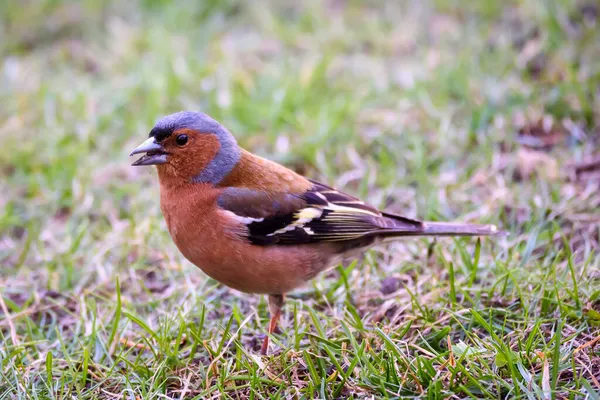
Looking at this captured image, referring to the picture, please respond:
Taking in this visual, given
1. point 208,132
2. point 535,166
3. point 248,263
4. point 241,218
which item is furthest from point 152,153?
point 535,166

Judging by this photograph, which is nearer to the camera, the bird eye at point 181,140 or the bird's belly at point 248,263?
the bird's belly at point 248,263

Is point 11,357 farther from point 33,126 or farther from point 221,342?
point 33,126

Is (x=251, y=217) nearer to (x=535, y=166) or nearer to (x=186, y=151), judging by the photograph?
(x=186, y=151)

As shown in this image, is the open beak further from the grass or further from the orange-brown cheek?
the grass

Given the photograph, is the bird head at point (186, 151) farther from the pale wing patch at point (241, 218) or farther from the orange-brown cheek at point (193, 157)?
the pale wing patch at point (241, 218)

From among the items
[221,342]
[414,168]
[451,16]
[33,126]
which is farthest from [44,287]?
[451,16]

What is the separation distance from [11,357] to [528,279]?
9.64ft

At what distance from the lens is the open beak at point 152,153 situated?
4227 mm

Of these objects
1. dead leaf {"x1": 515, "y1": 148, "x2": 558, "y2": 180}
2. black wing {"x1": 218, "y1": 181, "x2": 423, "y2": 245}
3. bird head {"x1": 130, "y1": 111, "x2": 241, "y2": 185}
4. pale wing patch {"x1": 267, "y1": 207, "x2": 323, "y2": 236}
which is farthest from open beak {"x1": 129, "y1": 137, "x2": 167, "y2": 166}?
dead leaf {"x1": 515, "y1": 148, "x2": 558, "y2": 180}

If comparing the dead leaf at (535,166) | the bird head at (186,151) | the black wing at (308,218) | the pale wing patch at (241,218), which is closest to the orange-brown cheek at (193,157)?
the bird head at (186,151)

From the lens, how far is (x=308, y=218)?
430 cm

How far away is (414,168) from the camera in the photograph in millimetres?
5852

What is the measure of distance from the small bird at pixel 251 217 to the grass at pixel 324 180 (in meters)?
0.24

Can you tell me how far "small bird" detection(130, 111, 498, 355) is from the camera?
4.03 meters
